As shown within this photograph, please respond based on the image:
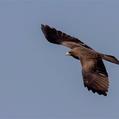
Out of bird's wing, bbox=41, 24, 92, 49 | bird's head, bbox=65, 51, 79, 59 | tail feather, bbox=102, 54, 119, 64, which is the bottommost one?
tail feather, bbox=102, 54, 119, 64

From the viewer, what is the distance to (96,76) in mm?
21766

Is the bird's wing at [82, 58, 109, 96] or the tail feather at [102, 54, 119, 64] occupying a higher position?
the tail feather at [102, 54, 119, 64]

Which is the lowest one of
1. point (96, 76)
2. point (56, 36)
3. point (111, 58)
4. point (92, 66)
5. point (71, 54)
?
point (96, 76)

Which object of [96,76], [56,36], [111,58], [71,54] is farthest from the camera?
[56,36]

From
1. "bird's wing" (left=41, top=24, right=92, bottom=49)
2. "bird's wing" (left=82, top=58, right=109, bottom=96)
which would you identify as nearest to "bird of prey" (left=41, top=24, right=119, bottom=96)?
"bird's wing" (left=82, top=58, right=109, bottom=96)

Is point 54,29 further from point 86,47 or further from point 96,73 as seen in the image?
point 96,73

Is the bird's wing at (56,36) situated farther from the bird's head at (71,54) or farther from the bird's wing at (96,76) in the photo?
the bird's wing at (96,76)

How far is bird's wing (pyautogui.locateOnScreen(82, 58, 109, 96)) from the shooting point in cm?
2125

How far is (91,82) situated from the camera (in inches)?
848

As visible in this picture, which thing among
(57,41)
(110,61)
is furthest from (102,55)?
(57,41)

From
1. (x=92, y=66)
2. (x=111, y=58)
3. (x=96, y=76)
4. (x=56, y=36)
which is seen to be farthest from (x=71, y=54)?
(x=56, y=36)

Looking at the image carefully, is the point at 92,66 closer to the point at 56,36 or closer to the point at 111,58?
the point at 111,58

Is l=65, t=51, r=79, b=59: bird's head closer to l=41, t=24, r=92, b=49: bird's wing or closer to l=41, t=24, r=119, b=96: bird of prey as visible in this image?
l=41, t=24, r=119, b=96: bird of prey

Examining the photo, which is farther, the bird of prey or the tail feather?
the tail feather
